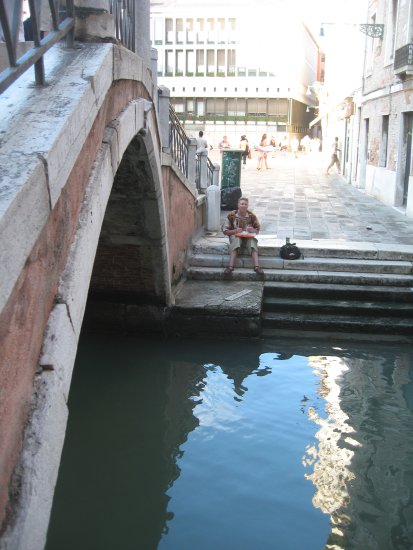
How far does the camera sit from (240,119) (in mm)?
42531

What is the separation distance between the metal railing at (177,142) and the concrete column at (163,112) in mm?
284

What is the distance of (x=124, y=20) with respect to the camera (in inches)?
175

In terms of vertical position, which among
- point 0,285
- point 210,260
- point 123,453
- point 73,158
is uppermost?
point 73,158

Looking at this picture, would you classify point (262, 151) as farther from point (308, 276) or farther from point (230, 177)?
point (308, 276)

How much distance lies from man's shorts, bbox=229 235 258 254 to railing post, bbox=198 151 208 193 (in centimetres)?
231

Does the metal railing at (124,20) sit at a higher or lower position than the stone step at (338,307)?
higher

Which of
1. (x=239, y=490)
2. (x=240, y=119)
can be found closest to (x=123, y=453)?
(x=239, y=490)

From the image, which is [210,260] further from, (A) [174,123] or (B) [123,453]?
(B) [123,453]

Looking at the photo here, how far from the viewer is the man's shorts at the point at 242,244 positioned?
830 cm

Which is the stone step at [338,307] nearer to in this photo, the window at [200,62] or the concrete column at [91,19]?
the concrete column at [91,19]

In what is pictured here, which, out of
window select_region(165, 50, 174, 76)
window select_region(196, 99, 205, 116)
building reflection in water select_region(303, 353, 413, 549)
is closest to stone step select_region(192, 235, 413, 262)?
building reflection in water select_region(303, 353, 413, 549)

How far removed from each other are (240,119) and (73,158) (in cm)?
4121

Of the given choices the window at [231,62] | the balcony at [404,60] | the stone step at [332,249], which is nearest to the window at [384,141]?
the balcony at [404,60]

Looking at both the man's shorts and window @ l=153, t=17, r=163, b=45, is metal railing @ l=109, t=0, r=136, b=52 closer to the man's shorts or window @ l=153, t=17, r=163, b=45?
the man's shorts
